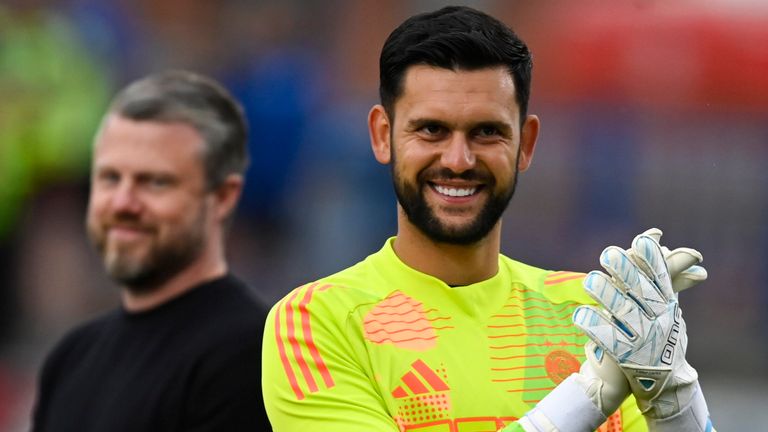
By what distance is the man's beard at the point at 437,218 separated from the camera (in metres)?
3.15

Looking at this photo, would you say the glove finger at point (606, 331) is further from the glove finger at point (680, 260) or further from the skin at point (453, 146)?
the skin at point (453, 146)

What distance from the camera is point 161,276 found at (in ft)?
15.1

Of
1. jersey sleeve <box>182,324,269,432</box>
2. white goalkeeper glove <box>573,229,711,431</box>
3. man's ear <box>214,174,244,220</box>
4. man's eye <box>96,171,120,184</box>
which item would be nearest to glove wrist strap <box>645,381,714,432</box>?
white goalkeeper glove <box>573,229,711,431</box>

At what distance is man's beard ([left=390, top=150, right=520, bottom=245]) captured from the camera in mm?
3154

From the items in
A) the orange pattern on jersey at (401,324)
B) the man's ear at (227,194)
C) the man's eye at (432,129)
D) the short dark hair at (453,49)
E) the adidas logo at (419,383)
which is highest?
the short dark hair at (453,49)

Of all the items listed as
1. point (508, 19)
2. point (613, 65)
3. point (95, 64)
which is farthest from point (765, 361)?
point (95, 64)

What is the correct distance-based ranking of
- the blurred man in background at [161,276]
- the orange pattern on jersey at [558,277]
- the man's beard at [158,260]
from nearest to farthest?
the orange pattern on jersey at [558,277]
the blurred man in background at [161,276]
the man's beard at [158,260]

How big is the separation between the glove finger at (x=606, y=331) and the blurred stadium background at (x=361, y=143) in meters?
5.18

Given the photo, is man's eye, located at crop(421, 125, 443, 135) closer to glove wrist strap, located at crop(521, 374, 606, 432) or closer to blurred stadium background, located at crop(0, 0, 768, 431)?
glove wrist strap, located at crop(521, 374, 606, 432)

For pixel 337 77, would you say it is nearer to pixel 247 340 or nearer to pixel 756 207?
pixel 756 207

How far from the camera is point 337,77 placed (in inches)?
374

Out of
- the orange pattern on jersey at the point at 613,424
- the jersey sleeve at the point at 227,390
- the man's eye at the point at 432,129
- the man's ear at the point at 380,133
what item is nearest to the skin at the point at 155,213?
the jersey sleeve at the point at 227,390

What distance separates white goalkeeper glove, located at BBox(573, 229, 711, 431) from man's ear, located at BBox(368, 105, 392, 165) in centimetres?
63

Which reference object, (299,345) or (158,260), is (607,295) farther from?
(158,260)
